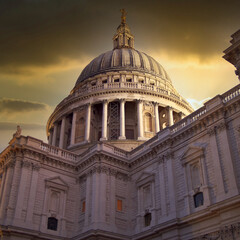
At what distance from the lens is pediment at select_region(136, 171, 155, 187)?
31.7 metres

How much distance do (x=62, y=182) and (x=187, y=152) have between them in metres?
13.0

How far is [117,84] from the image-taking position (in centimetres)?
5181

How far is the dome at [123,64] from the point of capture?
57.4 metres

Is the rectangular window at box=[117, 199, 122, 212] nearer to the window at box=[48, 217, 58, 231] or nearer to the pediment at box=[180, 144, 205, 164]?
the window at box=[48, 217, 58, 231]

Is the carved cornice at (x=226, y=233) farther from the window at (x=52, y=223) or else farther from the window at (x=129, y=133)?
the window at (x=129, y=133)

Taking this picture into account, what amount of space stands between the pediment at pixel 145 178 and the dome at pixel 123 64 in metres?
26.9

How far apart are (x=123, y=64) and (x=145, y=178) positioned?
1157 inches

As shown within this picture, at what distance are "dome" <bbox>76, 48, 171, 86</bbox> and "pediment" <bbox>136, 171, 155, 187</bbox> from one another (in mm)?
26855

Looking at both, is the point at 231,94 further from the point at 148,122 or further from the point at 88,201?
the point at 148,122

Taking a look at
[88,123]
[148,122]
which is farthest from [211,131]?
[88,123]

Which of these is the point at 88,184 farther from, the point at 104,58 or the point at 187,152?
the point at 104,58

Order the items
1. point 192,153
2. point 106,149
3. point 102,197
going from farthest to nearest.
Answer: point 106,149, point 102,197, point 192,153

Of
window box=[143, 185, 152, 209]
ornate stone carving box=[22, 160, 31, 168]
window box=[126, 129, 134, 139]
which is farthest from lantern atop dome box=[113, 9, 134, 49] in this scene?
ornate stone carving box=[22, 160, 31, 168]

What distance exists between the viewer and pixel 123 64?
57656 mm
